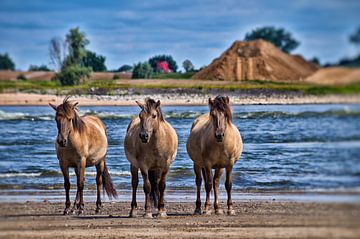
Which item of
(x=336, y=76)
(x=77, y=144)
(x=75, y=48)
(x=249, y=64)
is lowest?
(x=77, y=144)

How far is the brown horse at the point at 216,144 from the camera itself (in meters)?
11.2

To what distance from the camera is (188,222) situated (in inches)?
415

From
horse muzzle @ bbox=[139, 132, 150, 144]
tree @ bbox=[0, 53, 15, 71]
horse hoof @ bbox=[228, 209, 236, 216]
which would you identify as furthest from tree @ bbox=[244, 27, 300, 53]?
horse hoof @ bbox=[228, 209, 236, 216]

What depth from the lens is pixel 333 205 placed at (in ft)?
11.6

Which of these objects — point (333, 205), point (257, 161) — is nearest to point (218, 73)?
point (333, 205)

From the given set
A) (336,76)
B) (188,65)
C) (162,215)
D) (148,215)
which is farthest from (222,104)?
(336,76)

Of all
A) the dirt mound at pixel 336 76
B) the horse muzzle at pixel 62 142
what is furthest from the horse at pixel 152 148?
the dirt mound at pixel 336 76

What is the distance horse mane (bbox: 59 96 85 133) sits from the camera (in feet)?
39.0

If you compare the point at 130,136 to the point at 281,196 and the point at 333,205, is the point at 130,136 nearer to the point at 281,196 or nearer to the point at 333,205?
the point at 281,196

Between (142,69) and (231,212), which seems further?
(231,212)

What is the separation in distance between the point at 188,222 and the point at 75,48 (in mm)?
3024

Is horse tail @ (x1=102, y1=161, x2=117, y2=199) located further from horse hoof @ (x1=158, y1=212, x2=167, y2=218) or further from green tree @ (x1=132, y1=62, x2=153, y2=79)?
horse hoof @ (x1=158, y1=212, x2=167, y2=218)

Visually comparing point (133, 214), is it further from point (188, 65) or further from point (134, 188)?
point (188, 65)

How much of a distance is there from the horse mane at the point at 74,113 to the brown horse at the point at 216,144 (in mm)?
1908
